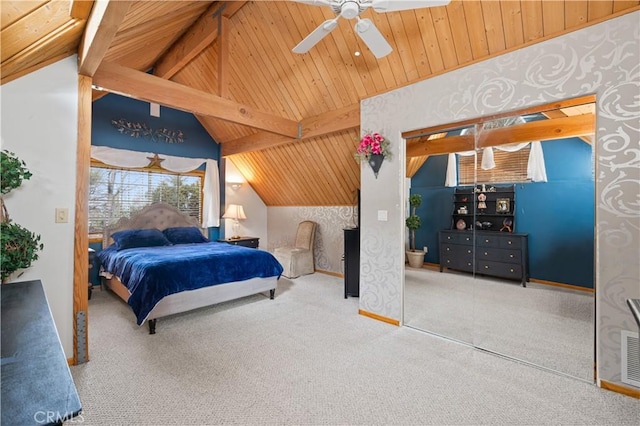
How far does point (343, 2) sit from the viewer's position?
1969mm

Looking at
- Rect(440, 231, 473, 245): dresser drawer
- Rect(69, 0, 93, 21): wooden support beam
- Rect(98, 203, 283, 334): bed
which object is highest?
Rect(69, 0, 93, 21): wooden support beam

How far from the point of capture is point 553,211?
2691 millimetres

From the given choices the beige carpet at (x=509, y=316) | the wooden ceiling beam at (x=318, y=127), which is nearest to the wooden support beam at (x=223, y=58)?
the wooden ceiling beam at (x=318, y=127)

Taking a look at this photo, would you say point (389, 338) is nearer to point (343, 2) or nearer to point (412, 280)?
point (412, 280)

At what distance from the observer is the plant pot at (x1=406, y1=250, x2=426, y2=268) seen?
337 cm

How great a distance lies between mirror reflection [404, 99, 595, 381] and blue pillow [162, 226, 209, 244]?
3611mm

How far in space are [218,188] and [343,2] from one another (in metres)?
4.71

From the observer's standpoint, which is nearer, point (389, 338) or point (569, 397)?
point (569, 397)

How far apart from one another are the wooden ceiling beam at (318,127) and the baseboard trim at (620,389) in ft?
10.5

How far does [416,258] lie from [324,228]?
264 centimetres

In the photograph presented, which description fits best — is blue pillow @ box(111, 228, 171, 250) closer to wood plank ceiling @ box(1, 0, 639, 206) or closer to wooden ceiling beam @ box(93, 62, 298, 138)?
wood plank ceiling @ box(1, 0, 639, 206)

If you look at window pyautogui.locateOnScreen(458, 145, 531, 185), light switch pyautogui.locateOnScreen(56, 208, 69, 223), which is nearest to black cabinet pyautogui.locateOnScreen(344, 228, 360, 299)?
window pyautogui.locateOnScreen(458, 145, 531, 185)

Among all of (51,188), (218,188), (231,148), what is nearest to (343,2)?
(51,188)

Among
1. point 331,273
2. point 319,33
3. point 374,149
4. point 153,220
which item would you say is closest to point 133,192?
point 153,220
